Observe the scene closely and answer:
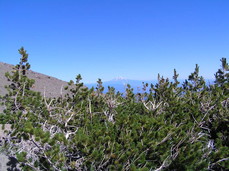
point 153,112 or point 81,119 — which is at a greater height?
point 153,112

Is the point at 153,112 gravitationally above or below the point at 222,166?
above

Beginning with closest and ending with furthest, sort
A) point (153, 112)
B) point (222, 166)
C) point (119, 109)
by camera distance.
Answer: point (222, 166) → point (119, 109) → point (153, 112)

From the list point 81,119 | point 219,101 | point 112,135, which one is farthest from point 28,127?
point 219,101

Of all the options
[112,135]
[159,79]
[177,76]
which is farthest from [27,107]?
[177,76]

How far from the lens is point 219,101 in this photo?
6.41 meters

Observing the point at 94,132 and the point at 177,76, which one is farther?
the point at 177,76

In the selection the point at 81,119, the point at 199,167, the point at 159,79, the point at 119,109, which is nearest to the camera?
the point at 199,167

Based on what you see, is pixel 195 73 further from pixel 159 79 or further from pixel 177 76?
pixel 159 79

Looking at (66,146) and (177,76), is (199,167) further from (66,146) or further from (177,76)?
(177,76)

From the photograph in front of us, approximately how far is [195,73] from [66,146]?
27.2ft

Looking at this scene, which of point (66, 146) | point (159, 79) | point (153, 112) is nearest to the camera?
point (66, 146)

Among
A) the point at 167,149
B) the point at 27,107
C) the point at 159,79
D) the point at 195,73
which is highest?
the point at 195,73

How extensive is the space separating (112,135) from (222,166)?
2723 mm

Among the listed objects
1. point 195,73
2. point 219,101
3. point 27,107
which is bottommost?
point 27,107
